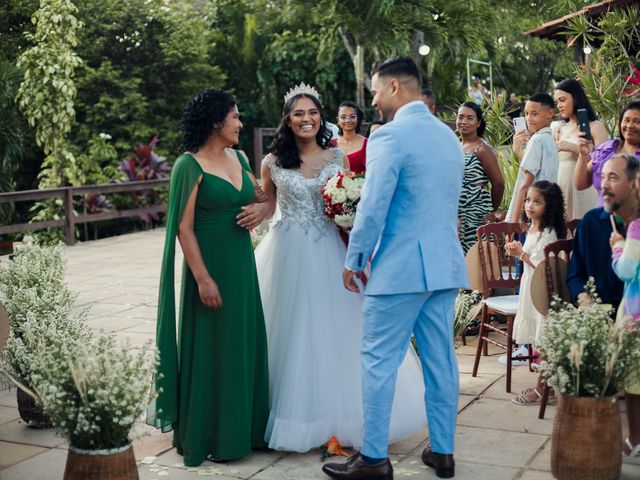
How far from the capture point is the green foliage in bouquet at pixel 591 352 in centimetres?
400

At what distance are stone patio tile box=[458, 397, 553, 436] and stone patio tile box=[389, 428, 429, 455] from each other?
33 cm

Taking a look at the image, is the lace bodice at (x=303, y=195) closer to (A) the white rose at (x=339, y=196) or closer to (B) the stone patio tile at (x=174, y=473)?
(A) the white rose at (x=339, y=196)

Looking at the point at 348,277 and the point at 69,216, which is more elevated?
the point at 348,277

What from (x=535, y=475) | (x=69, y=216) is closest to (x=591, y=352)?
(x=535, y=475)

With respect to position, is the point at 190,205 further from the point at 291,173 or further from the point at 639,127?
the point at 639,127

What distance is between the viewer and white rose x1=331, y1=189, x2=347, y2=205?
14.9 feet

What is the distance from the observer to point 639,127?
17.5ft

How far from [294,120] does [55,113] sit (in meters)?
11.8

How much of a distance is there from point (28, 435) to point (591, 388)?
10.1ft

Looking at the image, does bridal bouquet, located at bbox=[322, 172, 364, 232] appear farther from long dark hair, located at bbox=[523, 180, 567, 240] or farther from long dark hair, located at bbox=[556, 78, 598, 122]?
long dark hair, located at bbox=[556, 78, 598, 122]

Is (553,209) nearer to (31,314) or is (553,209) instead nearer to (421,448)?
(421,448)

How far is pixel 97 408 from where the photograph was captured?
365 cm

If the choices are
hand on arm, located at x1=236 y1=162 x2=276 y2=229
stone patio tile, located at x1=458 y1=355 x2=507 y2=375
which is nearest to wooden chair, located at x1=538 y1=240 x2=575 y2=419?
stone patio tile, located at x1=458 y1=355 x2=507 y2=375

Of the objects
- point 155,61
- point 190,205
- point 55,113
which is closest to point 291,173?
point 190,205
